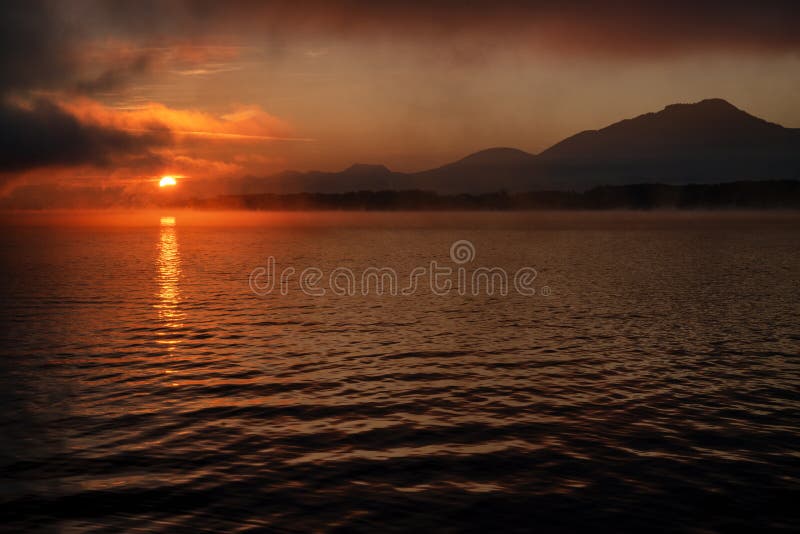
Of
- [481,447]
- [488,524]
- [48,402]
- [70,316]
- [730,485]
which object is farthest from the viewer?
[70,316]

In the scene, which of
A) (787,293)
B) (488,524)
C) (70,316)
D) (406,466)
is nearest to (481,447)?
(406,466)

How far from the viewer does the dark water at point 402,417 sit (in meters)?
17.0

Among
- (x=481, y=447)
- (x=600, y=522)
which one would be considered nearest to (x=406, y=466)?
(x=481, y=447)

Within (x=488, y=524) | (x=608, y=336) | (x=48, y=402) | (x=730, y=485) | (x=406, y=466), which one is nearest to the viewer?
(x=488, y=524)

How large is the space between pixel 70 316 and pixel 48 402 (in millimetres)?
24872

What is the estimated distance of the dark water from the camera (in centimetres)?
1695

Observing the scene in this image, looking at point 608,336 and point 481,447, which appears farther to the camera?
point 608,336

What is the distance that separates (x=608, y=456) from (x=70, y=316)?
41.7 m

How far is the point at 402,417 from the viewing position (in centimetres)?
2433

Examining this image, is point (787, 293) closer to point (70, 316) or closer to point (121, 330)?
point (121, 330)

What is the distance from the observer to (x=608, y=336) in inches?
1574

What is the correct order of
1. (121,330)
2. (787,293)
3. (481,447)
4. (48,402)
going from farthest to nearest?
(787,293)
(121,330)
(48,402)
(481,447)

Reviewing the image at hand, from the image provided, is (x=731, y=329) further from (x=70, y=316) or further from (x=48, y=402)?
(x=70, y=316)

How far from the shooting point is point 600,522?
16188 mm
